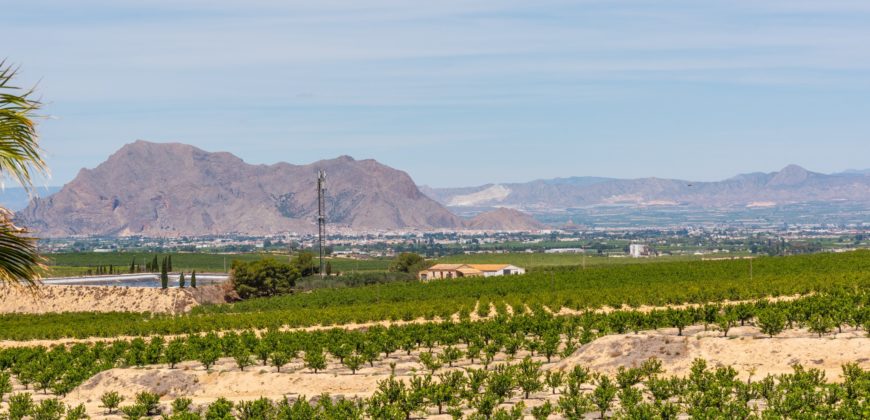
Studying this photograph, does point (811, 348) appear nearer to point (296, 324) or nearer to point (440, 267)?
point (296, 324)

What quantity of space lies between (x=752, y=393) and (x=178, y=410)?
16.5 meters

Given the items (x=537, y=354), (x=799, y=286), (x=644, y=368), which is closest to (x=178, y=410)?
(x=644, y=368)

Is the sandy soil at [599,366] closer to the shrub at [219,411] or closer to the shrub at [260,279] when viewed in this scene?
the shrub at [219,411]

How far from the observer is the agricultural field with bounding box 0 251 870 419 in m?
27.0

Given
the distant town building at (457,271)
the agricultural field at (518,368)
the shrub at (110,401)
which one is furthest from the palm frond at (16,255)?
the distant town building at (457,271)

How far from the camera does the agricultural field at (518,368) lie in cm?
2705

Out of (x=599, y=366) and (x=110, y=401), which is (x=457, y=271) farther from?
(x=110, y=401)

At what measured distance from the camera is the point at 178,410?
2895cm

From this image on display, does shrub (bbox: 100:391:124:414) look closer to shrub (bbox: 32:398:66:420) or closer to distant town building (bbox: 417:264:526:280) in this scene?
shrub (bbox: 32:398:66:420)

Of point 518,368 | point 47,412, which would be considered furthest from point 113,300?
point 47,412

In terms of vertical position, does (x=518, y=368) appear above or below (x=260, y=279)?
above

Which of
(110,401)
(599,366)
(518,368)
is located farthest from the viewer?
(599,366)

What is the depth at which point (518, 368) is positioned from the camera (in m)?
34.6

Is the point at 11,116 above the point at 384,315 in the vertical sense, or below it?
above
